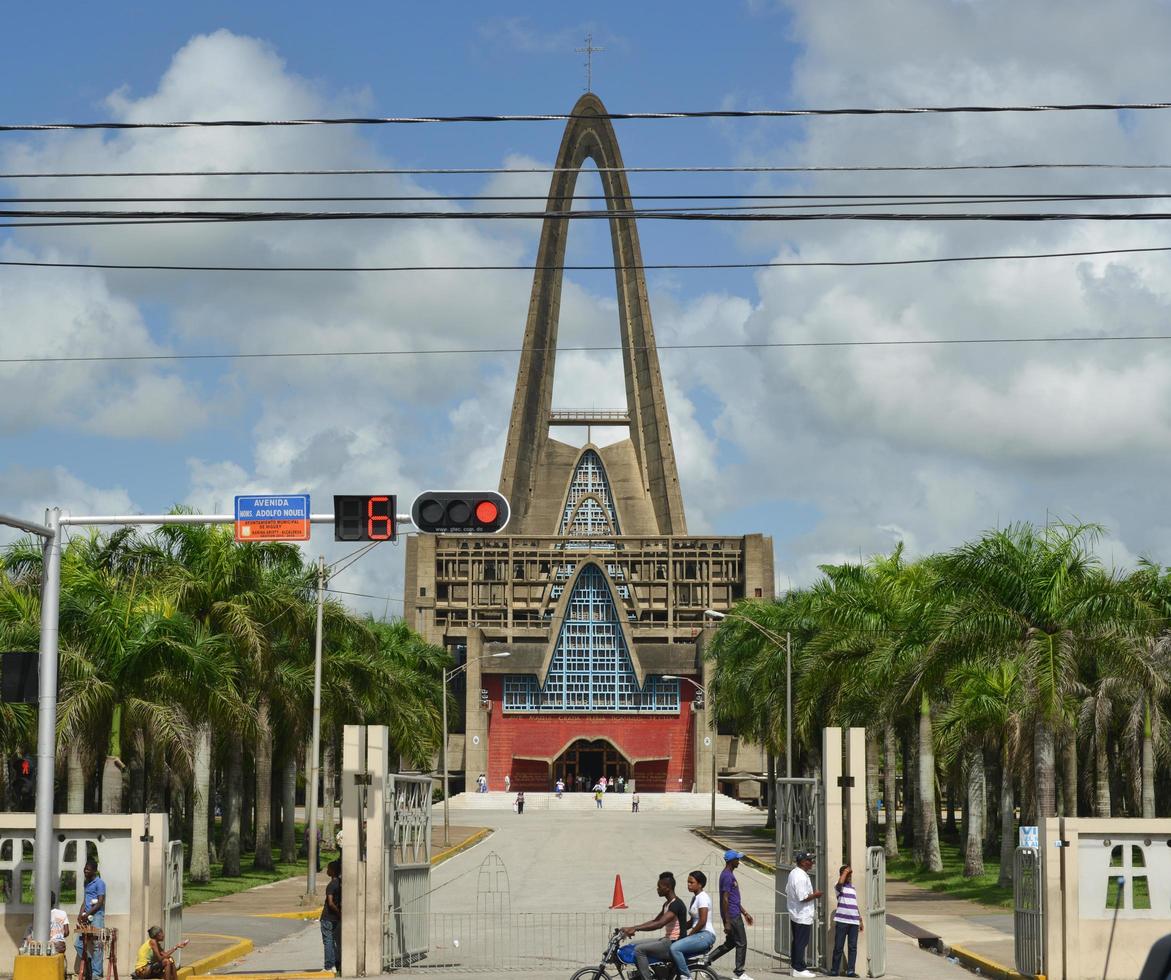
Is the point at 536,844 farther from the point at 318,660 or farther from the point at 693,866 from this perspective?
the point at 318,660

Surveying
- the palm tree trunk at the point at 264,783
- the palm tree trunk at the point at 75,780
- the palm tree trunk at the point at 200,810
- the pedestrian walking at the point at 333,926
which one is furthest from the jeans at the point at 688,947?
the palm tree trunk at the point at 264,783

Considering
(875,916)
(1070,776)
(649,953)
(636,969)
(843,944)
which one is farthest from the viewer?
(1070,776)

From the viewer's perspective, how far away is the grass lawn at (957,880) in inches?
1485

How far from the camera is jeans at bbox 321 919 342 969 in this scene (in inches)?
912

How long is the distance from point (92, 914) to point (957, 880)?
85.8 feet

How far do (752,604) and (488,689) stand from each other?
2240 inches

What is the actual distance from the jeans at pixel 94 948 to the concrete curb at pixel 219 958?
→ 1131mm

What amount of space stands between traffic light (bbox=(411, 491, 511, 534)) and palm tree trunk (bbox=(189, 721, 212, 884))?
22.9 m

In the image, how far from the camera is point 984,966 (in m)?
24.6

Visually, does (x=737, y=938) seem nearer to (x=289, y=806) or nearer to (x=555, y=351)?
(x=289, y=806)

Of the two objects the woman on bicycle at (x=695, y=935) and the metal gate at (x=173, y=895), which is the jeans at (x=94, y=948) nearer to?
the metal gate at (x=173, y=895)

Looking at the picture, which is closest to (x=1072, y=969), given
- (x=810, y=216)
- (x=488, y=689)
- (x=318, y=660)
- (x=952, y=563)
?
(x=810, y=216)

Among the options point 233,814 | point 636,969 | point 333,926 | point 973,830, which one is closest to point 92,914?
point 333,926

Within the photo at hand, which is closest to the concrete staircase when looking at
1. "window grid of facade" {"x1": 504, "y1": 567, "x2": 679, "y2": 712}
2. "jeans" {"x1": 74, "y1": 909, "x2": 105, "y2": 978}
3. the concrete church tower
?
the concrete church tower
